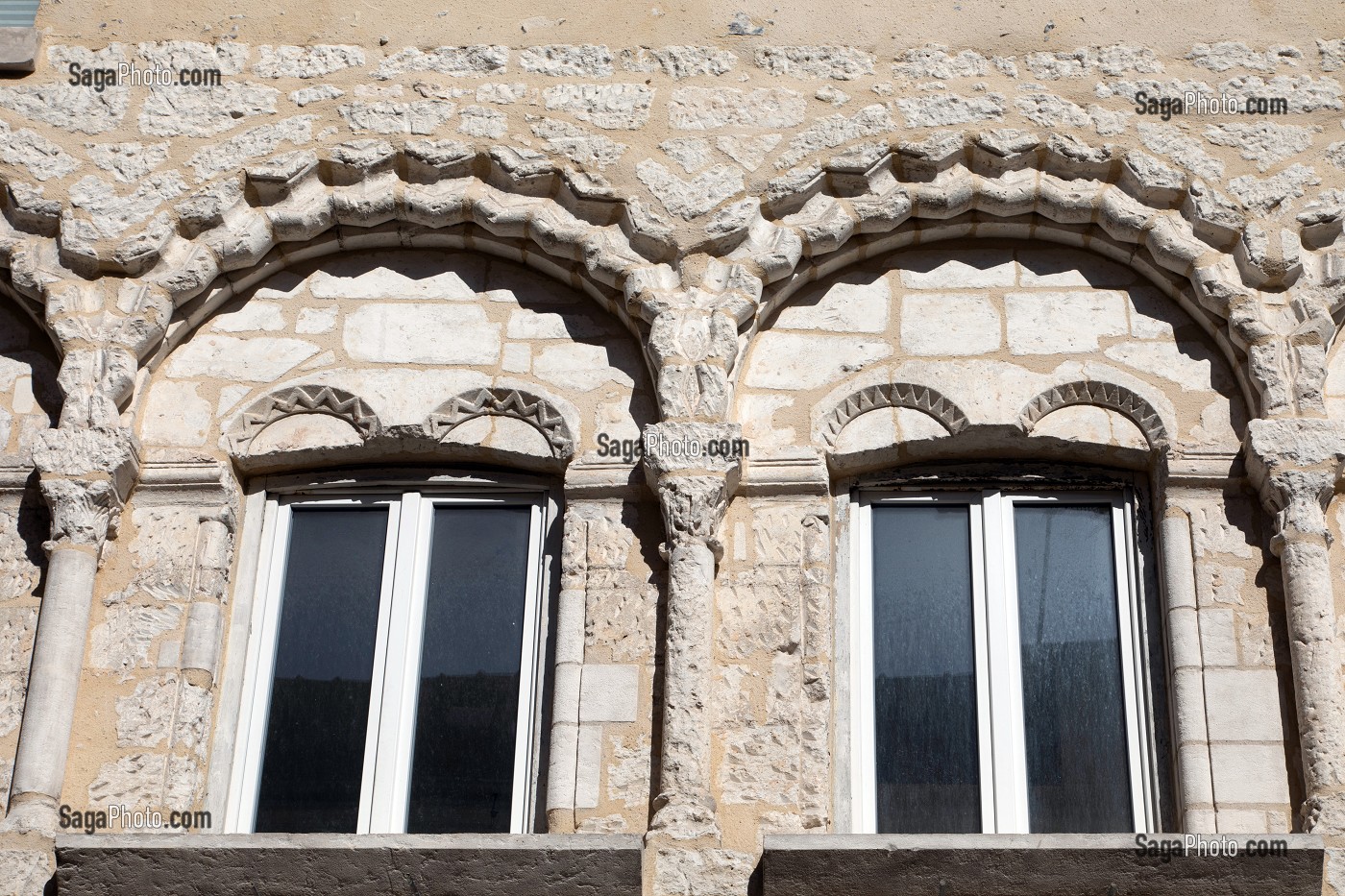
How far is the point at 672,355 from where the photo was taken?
6520 mm

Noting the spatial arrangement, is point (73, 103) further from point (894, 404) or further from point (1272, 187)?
point (1272, 187)

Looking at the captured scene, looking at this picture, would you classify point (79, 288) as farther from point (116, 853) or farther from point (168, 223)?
point (116, 853)

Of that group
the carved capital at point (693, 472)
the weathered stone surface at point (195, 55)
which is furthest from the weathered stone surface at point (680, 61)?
the carved capital at point (693, 472)

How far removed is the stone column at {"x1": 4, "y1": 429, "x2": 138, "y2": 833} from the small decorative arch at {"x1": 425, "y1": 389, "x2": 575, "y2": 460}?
973 mm

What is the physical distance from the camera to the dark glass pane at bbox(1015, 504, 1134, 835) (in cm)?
608

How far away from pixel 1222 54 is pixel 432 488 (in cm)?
315

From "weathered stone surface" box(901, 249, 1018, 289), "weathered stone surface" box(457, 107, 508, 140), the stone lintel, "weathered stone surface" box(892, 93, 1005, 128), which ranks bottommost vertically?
"weathered stone surface" box(901, 249, 1018, 289)

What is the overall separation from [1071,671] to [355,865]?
228cm

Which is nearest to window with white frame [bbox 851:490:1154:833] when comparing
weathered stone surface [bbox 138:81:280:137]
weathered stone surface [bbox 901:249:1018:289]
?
Result: weathered stone surface [bbox 901:249:1018:289]

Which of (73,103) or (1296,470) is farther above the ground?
(73,103)

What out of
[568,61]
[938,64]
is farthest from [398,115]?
[938,64]

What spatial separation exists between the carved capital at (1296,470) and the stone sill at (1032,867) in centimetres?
106

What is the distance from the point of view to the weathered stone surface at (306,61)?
7227 millimetres

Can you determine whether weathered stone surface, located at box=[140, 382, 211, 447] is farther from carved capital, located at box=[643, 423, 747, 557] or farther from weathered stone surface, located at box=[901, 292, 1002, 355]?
weathered stone surface, located at box=[901, 292, 1002, 355]
